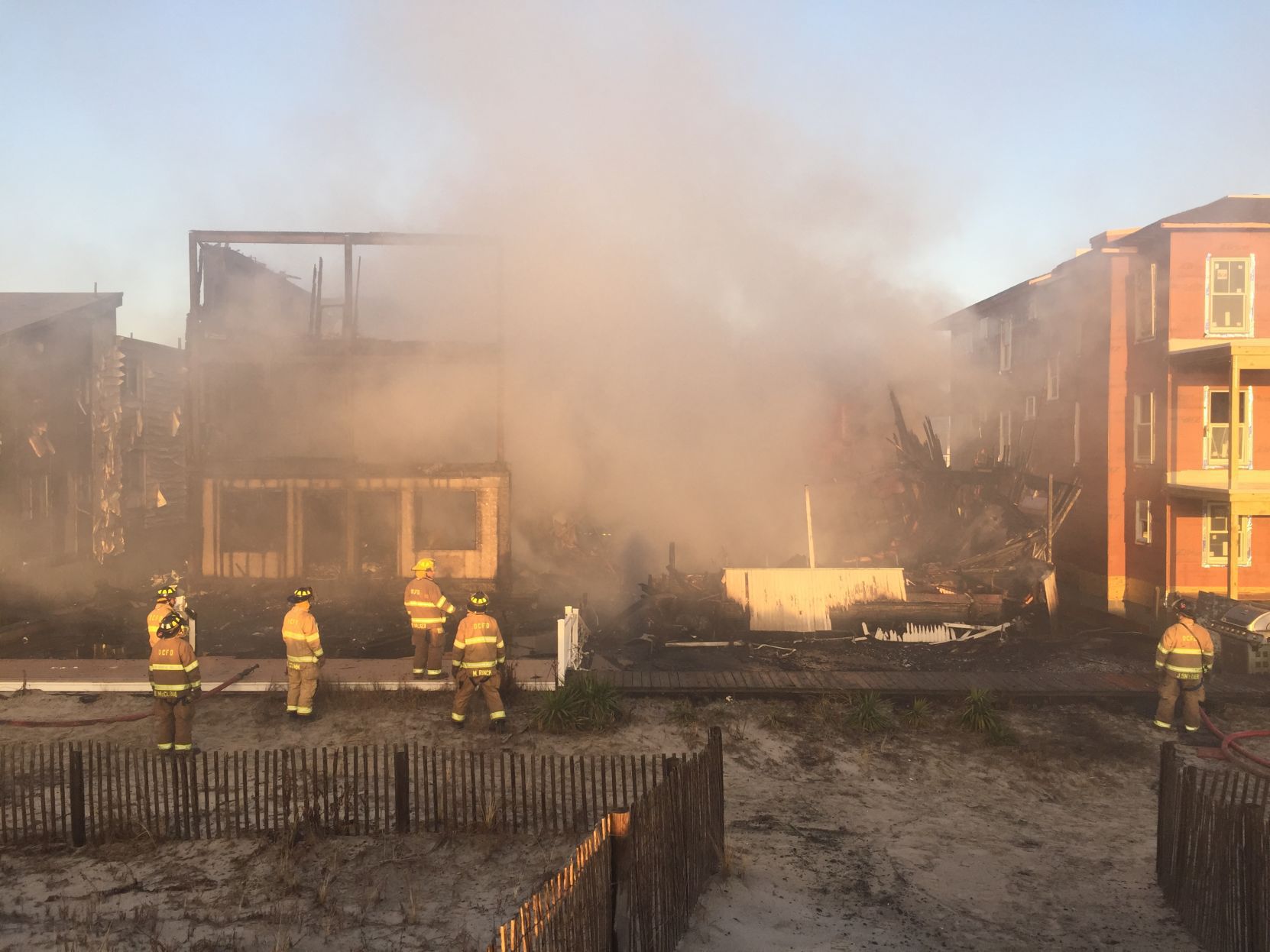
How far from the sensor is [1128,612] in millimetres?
17000

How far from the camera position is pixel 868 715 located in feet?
29.8

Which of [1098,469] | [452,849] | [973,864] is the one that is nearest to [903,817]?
[973,864]

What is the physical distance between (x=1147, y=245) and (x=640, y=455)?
40.9ft

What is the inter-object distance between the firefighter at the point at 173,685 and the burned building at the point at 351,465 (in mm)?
8795

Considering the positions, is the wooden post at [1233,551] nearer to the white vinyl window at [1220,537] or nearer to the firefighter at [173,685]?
the white vinyl window at [1220,537]

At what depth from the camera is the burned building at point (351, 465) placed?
54.5 ft

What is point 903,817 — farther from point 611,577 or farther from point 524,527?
point 524,527

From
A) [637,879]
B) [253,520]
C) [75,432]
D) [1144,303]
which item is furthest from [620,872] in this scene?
[75,432]

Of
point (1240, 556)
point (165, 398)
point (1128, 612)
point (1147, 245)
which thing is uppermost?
point (1147, 245)

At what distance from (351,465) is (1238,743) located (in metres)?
14.4

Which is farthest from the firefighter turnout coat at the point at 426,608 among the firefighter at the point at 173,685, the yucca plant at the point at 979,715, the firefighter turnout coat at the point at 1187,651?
the firefighter turnout coat at the point at 1187,651

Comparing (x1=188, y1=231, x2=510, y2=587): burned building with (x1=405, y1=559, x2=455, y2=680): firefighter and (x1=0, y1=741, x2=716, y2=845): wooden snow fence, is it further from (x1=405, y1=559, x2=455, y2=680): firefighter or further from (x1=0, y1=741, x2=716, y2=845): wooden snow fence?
(x1=0, y1=741, x2=716, y2=845): wooden snow fence

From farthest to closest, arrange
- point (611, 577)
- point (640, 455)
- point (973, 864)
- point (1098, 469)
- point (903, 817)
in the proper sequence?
point (640, 455), point (611, 577), point (1098, 469), point (903, 817), point (973, 864)

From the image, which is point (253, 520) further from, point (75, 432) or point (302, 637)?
point (302, 637)
